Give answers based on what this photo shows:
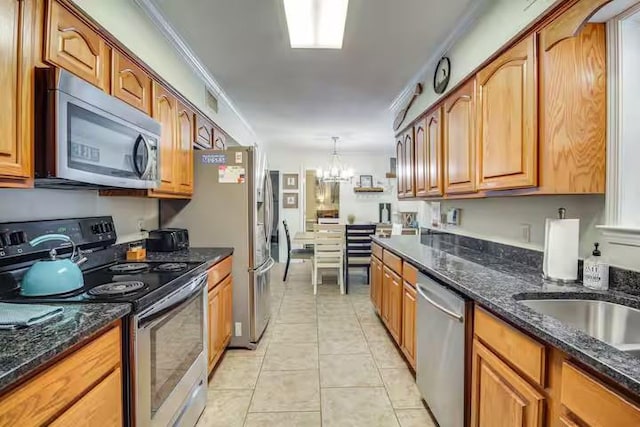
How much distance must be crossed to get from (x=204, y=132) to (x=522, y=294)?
2842 mm

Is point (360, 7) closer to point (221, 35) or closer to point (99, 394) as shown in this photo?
point (221, 35)

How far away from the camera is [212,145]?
3.47 metres

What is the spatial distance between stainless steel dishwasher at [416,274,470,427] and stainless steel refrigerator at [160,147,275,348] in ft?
4.79

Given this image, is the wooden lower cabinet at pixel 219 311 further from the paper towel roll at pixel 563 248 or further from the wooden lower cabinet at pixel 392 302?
the paper towel roll at pixel 563 248

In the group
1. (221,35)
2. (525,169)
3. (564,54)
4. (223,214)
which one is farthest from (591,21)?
(223,214)

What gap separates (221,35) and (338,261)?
11.1ft

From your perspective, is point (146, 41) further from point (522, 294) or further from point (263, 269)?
point (522, 294)

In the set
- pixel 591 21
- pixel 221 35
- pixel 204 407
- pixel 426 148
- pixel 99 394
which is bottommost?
pixel 204 407

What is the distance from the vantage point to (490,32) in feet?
7.06

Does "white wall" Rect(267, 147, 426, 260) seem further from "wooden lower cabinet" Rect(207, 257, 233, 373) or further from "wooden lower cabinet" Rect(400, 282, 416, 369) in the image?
"wooden lower cabinet" Rect(400, 282, 416, 369)

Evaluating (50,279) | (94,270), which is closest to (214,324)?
(94,270)

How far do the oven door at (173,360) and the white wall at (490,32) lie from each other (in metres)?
2.19

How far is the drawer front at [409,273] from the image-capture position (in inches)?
91.9

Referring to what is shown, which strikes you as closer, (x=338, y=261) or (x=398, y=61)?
(x=398, y=61)
